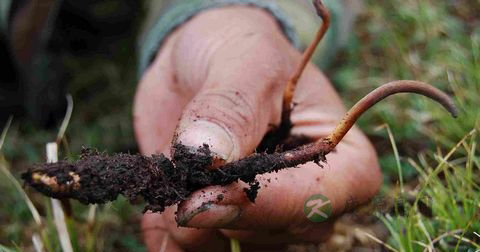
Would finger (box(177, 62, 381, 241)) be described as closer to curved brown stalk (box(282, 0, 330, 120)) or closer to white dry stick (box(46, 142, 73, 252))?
curved brown stalk (box(282, 0, 330, 120))

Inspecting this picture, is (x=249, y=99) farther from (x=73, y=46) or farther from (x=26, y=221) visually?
(x=73, y=46)

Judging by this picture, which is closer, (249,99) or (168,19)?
(249,99)

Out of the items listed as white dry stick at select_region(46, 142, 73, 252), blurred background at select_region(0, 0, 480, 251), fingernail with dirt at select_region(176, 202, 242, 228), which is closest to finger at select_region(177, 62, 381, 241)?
fingernail with dirt at select_region(176, 202, 242, 228)

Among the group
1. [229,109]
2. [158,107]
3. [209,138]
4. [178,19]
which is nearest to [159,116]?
[158,107]

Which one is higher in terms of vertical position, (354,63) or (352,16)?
(352,16)

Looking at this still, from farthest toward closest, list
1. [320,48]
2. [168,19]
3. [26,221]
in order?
[320,48] → [168,19] → [26,221]

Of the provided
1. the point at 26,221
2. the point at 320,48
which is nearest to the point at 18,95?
the point at 26,221
